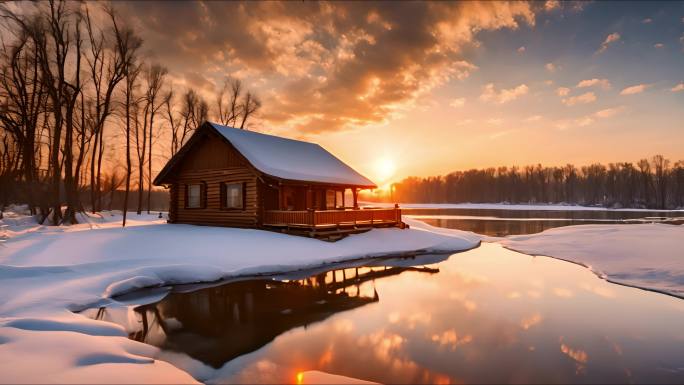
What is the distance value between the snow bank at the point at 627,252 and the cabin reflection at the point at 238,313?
9.55 meters

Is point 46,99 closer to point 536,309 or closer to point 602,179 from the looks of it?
point 536,309

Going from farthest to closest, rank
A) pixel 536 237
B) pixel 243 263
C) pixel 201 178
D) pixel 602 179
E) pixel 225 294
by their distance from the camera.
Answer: pixel 602 179 → pixel 536 237 → pixel 201 178 → pixel 243 263 → pixel 225 294

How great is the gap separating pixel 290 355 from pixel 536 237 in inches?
963

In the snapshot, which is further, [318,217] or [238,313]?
[318,217]

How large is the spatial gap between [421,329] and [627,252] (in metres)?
14.6

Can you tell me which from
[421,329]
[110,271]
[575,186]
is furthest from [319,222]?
[575,186]

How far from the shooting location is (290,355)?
6.96 metres

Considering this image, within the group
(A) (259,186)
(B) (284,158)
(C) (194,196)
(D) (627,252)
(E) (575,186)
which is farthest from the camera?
(E) (575,186)

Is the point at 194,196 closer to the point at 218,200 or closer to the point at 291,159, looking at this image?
the point at 218,200

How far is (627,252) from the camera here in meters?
17.1

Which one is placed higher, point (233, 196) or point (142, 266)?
point (233, 196)

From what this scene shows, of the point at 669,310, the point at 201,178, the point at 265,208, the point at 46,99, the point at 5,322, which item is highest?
the point at 46,99

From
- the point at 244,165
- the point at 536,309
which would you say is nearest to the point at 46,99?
the point at 244,165

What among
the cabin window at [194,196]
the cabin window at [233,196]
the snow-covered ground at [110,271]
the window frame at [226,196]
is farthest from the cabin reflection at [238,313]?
the cabin window at [194,196]
